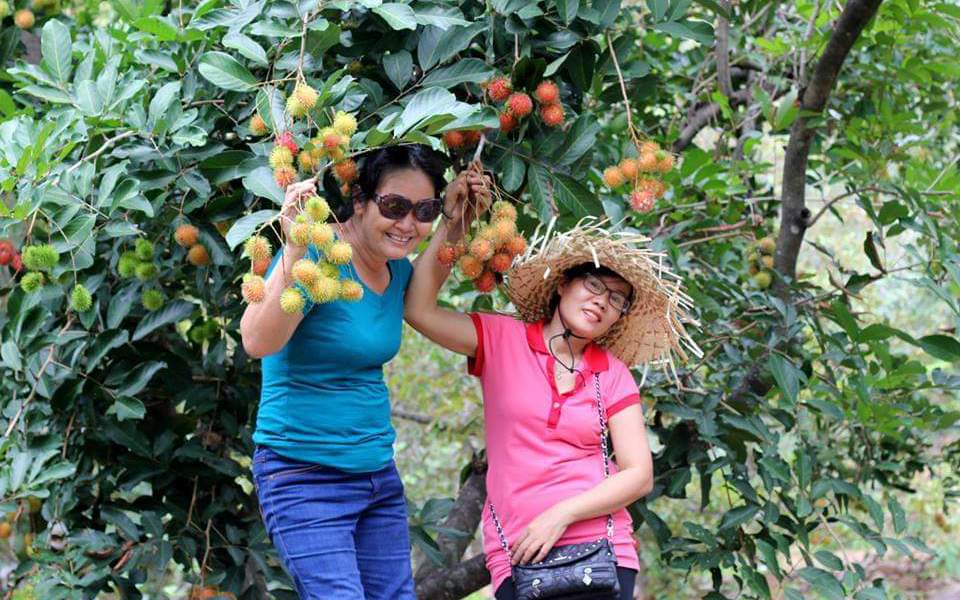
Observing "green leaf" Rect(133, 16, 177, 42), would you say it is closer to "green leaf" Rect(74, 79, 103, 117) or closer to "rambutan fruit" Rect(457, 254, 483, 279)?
"green leaf" Rect(74, 79, 103, 117)

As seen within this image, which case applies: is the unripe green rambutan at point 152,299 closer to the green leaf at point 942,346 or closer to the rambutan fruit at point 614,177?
the rambutan fruit at point 614,177

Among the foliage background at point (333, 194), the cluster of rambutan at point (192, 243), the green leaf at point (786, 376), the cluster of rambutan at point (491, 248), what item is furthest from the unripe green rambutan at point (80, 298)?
the green leaf at point (786, 376)

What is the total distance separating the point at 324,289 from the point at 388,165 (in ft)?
1.34

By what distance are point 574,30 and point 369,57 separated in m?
0.38

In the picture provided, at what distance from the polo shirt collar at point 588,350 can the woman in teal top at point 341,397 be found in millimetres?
306

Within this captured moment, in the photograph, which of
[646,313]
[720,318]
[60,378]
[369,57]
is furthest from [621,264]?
[60,378]

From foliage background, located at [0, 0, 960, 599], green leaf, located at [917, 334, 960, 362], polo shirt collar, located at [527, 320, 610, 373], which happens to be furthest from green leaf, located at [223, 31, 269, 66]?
green leaf, located at [917, 334, 960, 362]

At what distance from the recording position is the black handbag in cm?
200

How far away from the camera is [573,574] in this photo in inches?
79.0

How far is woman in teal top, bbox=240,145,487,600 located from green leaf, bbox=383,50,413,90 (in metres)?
0.15

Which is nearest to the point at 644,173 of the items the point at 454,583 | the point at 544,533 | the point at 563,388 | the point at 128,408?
the point at 563,388

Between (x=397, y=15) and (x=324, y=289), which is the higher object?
(x=397, y=15)

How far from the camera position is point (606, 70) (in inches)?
87.1

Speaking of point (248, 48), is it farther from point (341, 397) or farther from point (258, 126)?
point (341, 397)
